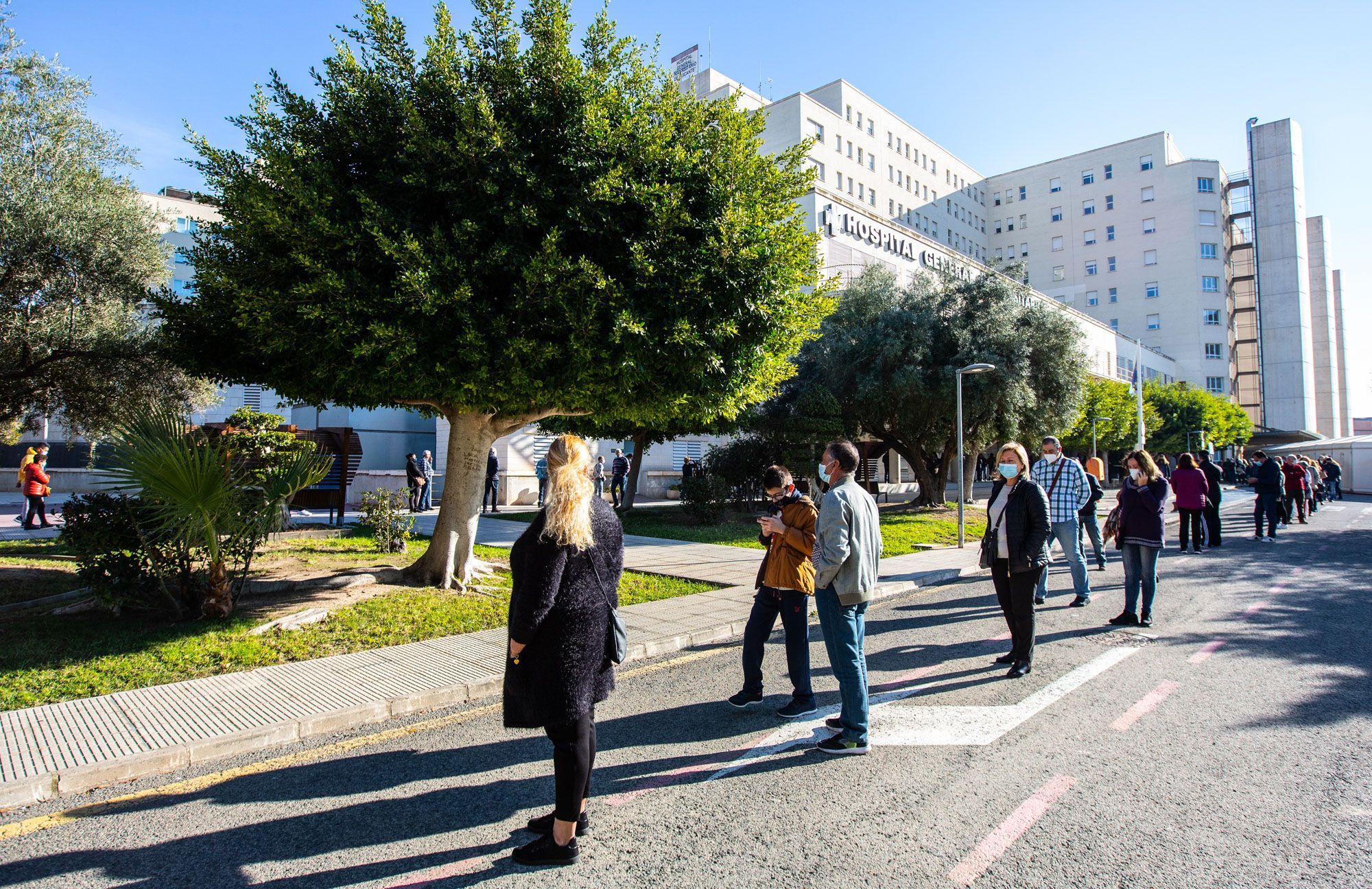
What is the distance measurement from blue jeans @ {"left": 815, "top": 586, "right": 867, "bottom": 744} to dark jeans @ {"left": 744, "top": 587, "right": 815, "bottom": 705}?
618 millimetres

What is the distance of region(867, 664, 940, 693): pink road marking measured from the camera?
5.71 meters

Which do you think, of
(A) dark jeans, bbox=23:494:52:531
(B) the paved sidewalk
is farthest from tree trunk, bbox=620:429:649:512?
(B) the paved sidewalk

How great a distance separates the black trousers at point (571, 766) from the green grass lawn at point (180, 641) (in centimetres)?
418

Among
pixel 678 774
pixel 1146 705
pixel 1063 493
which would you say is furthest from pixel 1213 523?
pixel 678 774

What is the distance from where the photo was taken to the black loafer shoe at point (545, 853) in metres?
3.16

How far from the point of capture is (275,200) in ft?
23.8

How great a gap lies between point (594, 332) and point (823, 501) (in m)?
3.80

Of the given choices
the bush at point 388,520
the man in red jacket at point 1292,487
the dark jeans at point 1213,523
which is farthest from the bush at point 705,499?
the man in red jacket at point 1292,487

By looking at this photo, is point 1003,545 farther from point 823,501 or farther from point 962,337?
point 962,337

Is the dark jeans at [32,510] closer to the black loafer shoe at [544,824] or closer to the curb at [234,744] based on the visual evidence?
the curb at [234,744]

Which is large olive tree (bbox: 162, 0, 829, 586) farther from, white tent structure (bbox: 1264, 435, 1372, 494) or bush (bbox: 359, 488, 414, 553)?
white tent structure (bbox: 1264, 435, 1372, 494)

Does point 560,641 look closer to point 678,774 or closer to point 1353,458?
point 678,774

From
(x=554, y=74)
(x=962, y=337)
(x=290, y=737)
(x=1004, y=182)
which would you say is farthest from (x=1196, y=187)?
(x=290, y=737)

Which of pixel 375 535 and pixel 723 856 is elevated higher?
pixel 375 535
